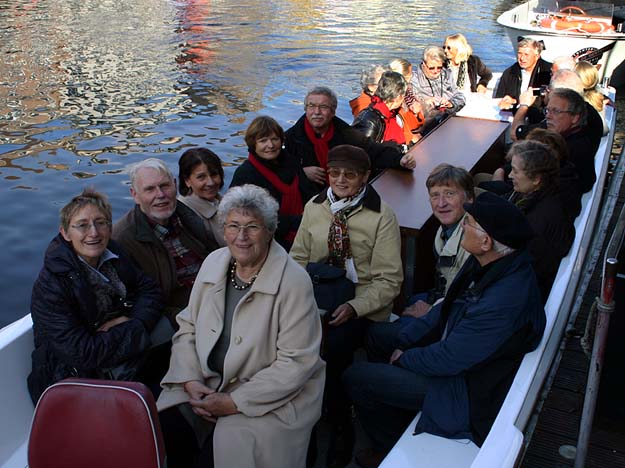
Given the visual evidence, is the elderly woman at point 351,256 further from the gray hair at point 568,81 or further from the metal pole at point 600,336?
the gray hair at point 568,81

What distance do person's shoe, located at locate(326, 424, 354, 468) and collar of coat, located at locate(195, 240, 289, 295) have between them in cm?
93

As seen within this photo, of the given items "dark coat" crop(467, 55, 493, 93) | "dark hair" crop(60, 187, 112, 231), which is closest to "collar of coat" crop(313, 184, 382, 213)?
"dark hair" crop(60, 187, 112, 231)

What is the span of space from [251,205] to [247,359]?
0.54 metres

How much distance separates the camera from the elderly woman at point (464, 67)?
6.77 meters

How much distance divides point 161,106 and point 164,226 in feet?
33.1

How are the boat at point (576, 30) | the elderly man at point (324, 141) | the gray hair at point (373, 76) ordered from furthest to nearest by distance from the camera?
the boat at point (576, 30) < the gray hair at point (373, 76) < the elderly man at point (324, 141)

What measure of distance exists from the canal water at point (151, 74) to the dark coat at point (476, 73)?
150 inches

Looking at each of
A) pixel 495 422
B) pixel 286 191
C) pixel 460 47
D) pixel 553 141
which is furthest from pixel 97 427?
pixel 460 47

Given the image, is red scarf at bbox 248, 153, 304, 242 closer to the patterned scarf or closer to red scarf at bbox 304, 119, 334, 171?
red scarf at bbox 304, 119, 334, 171

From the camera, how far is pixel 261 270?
2.34 meters

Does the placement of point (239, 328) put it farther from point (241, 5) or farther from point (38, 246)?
point (241, 5)

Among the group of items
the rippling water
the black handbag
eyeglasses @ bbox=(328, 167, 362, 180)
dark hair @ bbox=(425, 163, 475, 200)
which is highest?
eyeglasses @ bbox=(328, 167, 362, 180)

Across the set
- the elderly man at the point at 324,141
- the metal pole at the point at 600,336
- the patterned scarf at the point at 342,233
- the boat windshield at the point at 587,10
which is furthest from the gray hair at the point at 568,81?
the boat windshield at the point at 587,10

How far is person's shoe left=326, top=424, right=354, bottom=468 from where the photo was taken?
2779 millimetres
